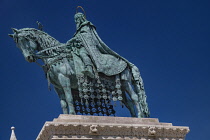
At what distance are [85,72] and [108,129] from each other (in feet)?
10.8

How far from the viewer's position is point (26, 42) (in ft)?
67.1

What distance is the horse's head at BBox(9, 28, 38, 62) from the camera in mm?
20312

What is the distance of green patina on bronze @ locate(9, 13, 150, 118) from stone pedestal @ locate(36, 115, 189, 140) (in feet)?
5.54

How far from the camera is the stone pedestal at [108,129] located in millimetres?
17312

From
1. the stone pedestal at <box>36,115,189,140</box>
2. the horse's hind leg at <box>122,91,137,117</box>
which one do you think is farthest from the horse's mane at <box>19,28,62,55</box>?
the stone pedestal at <box>36,115,189,140</box>

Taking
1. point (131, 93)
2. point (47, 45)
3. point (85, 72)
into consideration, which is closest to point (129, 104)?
point (131, 93)

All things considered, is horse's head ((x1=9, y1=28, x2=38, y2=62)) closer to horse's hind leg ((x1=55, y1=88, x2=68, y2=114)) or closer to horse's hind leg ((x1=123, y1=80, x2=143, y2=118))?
horse's hind leg ((x1=55, y1=88, x2=68, y2=114))

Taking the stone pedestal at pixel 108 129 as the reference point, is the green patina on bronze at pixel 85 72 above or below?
above

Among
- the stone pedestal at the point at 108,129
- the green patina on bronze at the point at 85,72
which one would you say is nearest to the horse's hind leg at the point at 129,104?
the green patina on bronze at the point at 85,72

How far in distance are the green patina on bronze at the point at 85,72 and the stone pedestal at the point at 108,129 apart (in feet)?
5.54

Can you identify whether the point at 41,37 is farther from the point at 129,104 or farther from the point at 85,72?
the point at 129,104

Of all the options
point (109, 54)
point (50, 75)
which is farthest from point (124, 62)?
point (50, 75)

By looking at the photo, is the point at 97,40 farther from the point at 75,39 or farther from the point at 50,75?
the point at 50,75

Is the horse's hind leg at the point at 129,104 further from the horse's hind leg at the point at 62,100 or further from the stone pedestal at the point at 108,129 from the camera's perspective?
the horse's hind leg at the point at 62,100
